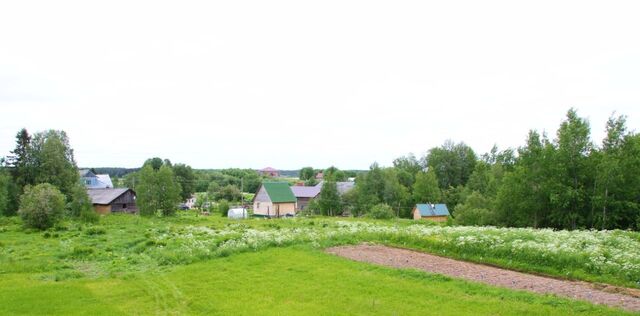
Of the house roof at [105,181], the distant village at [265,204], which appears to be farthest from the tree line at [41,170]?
the house roof at [105,181]

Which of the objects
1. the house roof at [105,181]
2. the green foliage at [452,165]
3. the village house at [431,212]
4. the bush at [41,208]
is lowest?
the village house at [431,212]

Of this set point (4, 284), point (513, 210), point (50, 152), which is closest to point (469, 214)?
point (513, 210)

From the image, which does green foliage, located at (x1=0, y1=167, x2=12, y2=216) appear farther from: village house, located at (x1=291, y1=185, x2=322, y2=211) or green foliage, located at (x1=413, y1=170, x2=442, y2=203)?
green foliage, located at (x1=413, y1=170, x2=442, y2=203)

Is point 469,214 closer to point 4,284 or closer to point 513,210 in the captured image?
point 513,210

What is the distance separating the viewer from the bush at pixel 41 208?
38375 mm

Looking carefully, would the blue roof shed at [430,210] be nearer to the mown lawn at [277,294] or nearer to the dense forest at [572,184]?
the dense forest at [572,184]

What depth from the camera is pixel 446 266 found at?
18.0m

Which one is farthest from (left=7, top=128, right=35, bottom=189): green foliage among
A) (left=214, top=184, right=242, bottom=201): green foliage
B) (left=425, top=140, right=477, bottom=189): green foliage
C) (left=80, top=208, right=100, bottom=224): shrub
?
(left=425, top=140, right=477, bottom=189): green foliage

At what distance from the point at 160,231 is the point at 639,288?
29852 millimetres

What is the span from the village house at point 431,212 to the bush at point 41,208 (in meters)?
47.9

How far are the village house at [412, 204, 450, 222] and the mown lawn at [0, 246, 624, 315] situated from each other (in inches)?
2008

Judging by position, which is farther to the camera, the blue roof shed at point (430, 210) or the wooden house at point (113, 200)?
the blue roof shed at point (430, 210)

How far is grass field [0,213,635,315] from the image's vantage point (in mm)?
12453

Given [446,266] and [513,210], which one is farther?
[513,210]
